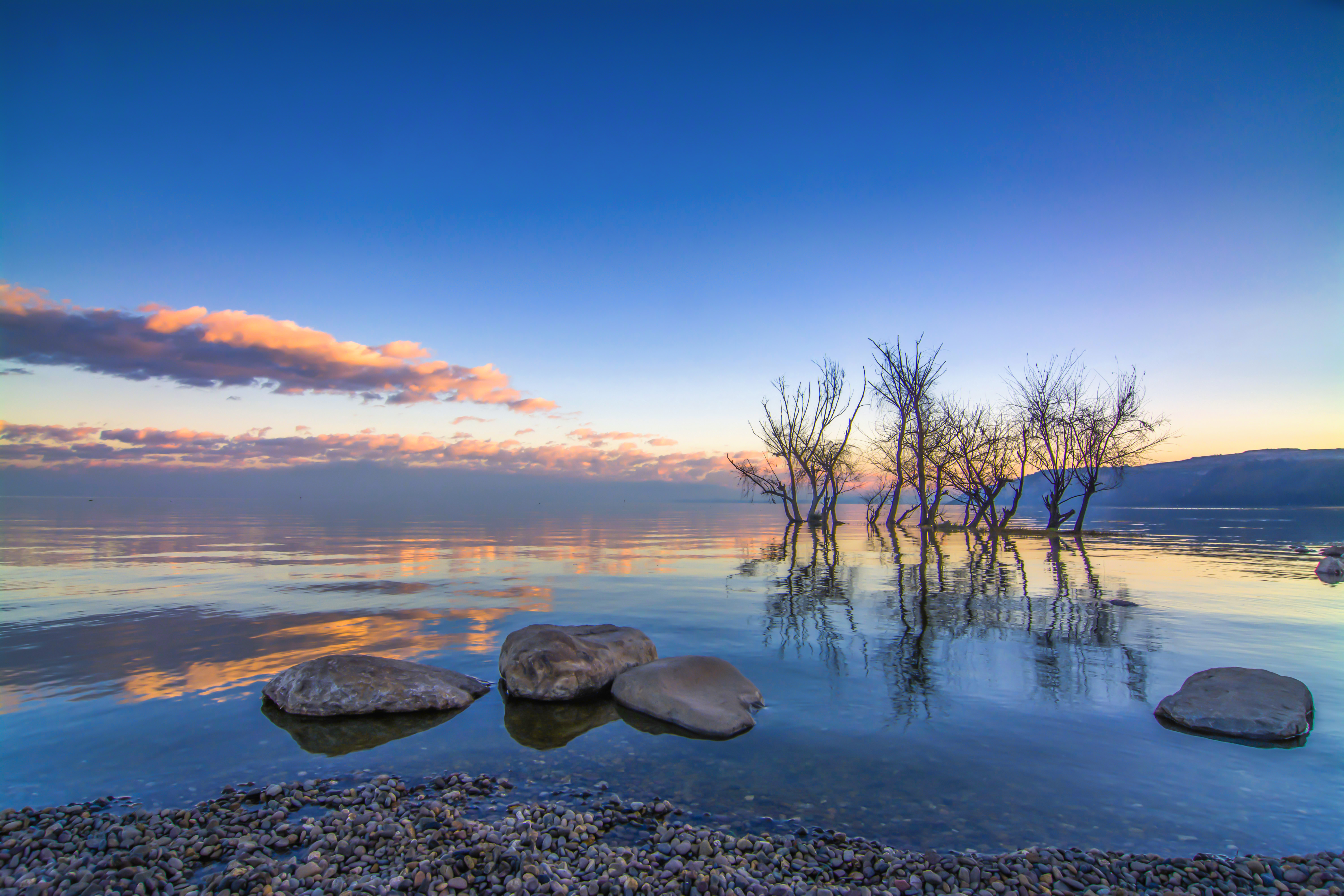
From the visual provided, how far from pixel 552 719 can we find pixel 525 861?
3228mm

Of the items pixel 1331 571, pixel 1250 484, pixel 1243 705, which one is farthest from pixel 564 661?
pixel 1250 484

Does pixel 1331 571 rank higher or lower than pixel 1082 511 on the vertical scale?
lower

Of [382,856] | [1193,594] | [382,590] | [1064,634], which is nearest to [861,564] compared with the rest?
[1193,594]

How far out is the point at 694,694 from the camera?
7.36 m

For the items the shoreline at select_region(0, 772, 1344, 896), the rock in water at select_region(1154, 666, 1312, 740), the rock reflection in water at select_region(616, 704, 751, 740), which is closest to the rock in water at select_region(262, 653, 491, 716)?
the rock reflection in water at select_region(616, 704, 751, 740)

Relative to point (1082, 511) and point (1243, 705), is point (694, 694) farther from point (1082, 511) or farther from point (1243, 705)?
point (1082, 511)

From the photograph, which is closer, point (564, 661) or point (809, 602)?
point (564, 661)

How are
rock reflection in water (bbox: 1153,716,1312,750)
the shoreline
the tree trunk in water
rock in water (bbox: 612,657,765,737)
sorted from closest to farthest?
1. the shoreline
2. rock reflection in water (bbox: 1153,716,1312,750)
3. rock in water (bbox: 612,657,765,737)
4. the tree trunk in water

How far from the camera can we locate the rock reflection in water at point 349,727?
6281 millimetres

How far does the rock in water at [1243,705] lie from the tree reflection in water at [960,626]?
0.66m

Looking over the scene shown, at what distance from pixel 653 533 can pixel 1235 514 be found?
84.7m

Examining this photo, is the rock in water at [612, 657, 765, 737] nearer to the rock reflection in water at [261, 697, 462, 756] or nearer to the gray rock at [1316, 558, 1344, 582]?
the rock reflection in water at [261, 697, 462, 756]

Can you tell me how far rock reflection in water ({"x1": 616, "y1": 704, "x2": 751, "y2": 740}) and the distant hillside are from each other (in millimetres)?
176232

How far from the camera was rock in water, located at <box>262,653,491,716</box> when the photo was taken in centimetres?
721
